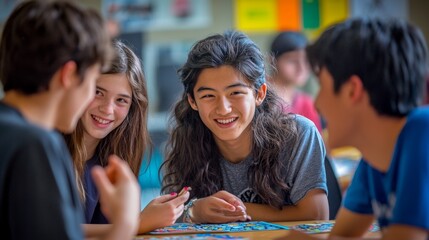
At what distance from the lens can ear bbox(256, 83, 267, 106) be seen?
225 centimetres

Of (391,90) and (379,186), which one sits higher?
(391,90)

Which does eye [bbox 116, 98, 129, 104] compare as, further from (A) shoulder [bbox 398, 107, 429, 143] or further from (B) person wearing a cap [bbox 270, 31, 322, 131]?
(B) person wearing a cap [bbox 270, 31, 322, 131]

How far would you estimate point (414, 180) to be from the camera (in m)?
1.24

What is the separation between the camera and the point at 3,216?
111cm

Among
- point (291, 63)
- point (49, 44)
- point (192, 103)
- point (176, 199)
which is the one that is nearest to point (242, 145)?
point (192, 103)

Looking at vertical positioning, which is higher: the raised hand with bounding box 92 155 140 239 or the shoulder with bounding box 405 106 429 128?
the shoulder with bounding box 405 106 429 128

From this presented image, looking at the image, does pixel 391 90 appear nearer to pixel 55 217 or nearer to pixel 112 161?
pixel 112 161

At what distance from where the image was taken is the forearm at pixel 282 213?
207 centimetres

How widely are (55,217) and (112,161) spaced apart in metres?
0.20

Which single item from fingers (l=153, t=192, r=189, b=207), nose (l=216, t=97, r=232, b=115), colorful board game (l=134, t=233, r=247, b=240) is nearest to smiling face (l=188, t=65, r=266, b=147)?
nose (l=216, t=97, r=232, b=115)

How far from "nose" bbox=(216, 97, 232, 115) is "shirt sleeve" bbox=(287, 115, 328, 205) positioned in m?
0.27

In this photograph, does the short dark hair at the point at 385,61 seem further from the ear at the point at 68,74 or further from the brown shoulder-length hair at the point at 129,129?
the brown shoulder-length hair at the point at 129,129

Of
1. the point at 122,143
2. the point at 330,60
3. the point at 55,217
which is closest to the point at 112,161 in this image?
the point at 55,217

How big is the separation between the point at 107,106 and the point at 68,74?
0.95 m
